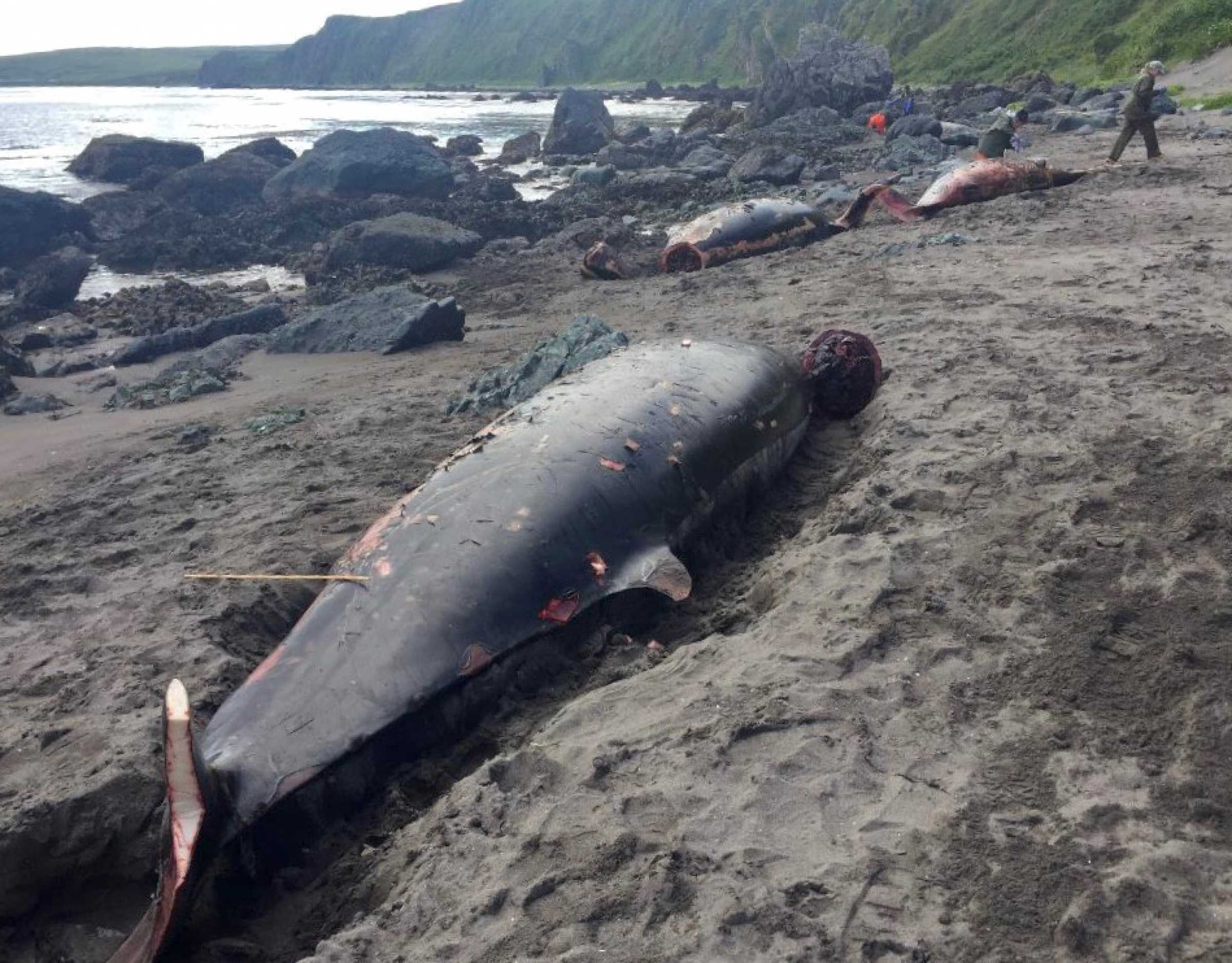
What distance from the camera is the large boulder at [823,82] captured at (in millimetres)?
36750

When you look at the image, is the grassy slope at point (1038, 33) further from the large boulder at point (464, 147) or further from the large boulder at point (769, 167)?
the large boulder at point (464, 147)

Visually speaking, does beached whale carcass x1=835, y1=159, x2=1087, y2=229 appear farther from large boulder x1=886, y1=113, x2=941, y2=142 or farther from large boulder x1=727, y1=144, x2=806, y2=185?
large boulder x1=886, y1=113, x2=941, y2=142

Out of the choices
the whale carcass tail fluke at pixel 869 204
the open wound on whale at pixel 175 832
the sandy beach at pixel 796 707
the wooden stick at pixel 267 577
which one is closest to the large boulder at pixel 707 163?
the whale carcass tail fluke at pixel 869 204

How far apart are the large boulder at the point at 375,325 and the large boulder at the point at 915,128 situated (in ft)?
55.6

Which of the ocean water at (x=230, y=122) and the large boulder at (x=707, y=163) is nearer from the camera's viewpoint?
the large boulder at (x=707, y=163)

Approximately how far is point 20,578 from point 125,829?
2.71 metres

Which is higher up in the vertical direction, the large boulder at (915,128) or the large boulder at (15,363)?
the large boulder at (915,128)

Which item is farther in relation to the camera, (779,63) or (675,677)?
(779,63)

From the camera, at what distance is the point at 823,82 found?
3706 cm

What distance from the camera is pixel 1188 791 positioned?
2922 millimetres

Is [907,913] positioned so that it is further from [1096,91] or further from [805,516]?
[1096,91]

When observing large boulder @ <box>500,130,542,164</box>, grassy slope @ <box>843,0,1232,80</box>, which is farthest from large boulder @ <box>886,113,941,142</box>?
large boulder @ <box>500,130,542,164</box>

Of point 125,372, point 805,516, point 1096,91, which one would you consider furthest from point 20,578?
point 1096,91

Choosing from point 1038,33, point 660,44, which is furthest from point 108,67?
point 1038,33
